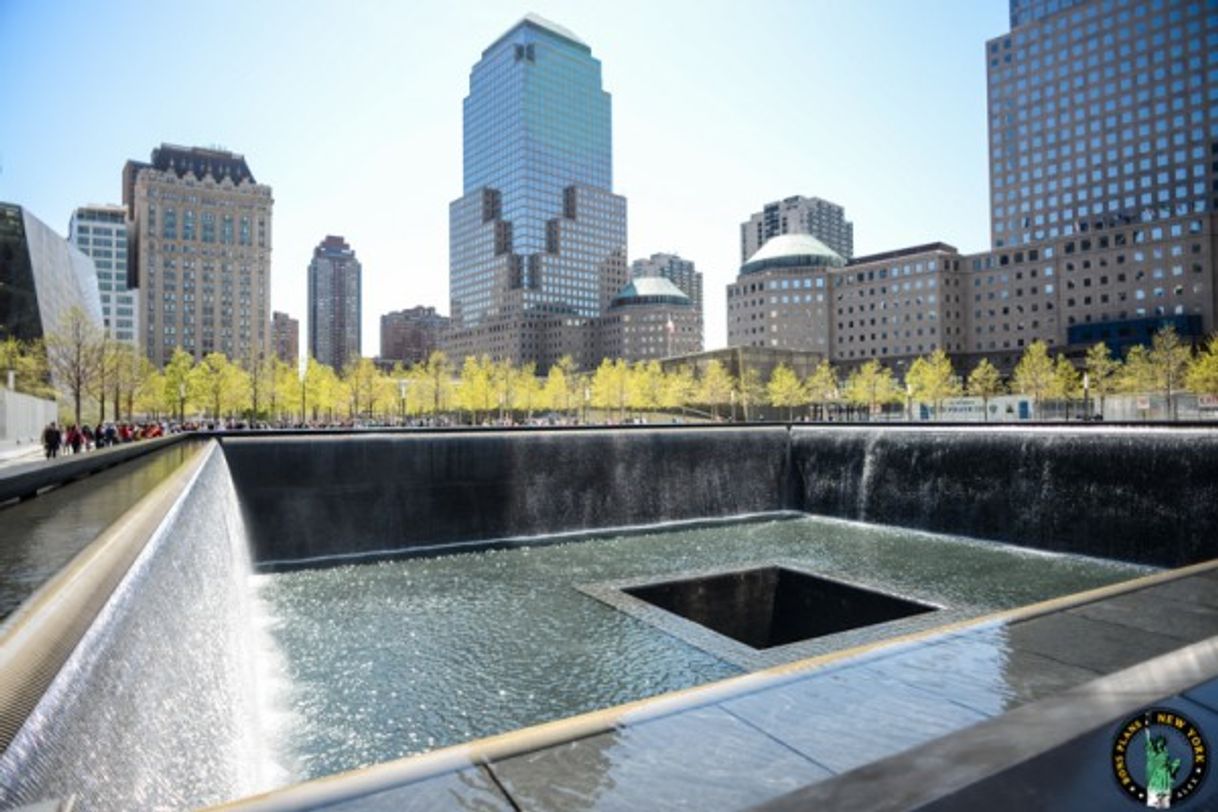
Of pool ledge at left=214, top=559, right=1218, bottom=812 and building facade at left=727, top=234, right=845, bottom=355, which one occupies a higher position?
building facade at left=727, top=234, right=845, bottom=355

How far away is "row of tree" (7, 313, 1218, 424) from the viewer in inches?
1923

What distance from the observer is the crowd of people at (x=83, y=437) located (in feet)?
73.6

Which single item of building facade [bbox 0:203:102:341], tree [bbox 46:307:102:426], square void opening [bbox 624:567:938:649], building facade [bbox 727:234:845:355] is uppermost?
building facade [bbox 727:234:845:355]

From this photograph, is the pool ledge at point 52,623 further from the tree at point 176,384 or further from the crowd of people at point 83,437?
the tree at point 176,384

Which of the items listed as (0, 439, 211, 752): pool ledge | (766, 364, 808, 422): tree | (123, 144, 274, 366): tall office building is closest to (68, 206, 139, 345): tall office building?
(123, 144, 274, 366): tall office building

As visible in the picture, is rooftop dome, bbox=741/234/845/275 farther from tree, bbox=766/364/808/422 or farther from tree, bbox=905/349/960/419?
tree, bbox=905/349/960/419

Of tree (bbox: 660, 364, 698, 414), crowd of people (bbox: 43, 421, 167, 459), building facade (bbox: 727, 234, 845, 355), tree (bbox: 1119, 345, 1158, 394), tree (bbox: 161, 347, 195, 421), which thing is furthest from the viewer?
building facade (bbox: 727, 234, 845, 355)

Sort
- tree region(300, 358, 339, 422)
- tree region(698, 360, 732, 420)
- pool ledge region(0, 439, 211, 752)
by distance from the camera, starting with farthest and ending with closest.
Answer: tree region(698, 360, 732, 420) → tree region(300, 358, 339, 422) → pool ledge region(0, 439, 211, 752)

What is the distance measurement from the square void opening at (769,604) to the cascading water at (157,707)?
7512 mm

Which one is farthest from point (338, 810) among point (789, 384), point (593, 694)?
point (789, 384)

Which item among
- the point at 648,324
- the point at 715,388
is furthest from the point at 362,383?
the point at 648,324

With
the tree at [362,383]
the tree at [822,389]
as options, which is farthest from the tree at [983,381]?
the tree at [362,383]

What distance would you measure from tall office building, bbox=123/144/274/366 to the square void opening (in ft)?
422

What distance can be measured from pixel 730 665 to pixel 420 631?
4627 millimetres
